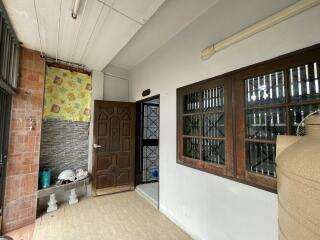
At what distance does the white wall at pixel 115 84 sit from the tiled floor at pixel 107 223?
2152 mm

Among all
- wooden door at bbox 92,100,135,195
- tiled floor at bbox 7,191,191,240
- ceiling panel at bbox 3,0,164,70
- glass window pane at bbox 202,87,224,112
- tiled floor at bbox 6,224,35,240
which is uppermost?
ceiling panel at bbox 3,0,164,70

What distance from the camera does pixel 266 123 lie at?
1466 mm

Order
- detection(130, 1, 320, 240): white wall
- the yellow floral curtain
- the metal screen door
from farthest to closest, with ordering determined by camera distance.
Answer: the metal screen door < the yellow floral curtain < detection(130, 1, 320, 240): white wall

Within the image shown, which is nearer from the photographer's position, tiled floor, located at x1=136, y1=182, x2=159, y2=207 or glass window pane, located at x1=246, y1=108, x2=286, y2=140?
glass window pane, located at x1=246, y1=108, x2=286, y2=140

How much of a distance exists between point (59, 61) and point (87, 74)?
1.71 feet

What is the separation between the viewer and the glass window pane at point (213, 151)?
1.83m

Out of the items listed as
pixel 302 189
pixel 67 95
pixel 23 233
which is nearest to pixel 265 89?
pixel 302 189

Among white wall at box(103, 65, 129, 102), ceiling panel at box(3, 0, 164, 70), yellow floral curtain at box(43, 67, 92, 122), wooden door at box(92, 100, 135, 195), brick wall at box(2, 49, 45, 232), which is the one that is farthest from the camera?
white wall at box(103, 65, 129, 102)

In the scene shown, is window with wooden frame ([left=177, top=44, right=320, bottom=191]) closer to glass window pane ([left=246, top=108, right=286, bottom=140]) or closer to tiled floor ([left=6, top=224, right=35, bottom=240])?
glass window pane ([left=246, top=108, right=286, bottom=140])

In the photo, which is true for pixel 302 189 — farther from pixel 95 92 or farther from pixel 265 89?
pixel 95 92

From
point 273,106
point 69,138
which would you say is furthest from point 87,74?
point 273,106

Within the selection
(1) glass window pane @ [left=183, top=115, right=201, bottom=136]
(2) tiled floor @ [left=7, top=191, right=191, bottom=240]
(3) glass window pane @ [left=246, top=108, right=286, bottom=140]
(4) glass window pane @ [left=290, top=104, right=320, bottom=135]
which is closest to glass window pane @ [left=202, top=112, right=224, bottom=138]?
(1) glass window pane @ [left=183, top=115, right=201, bottom=136]

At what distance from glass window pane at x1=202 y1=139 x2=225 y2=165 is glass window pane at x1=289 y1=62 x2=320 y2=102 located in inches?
30.6

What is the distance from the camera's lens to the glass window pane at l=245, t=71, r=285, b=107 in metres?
1.38
